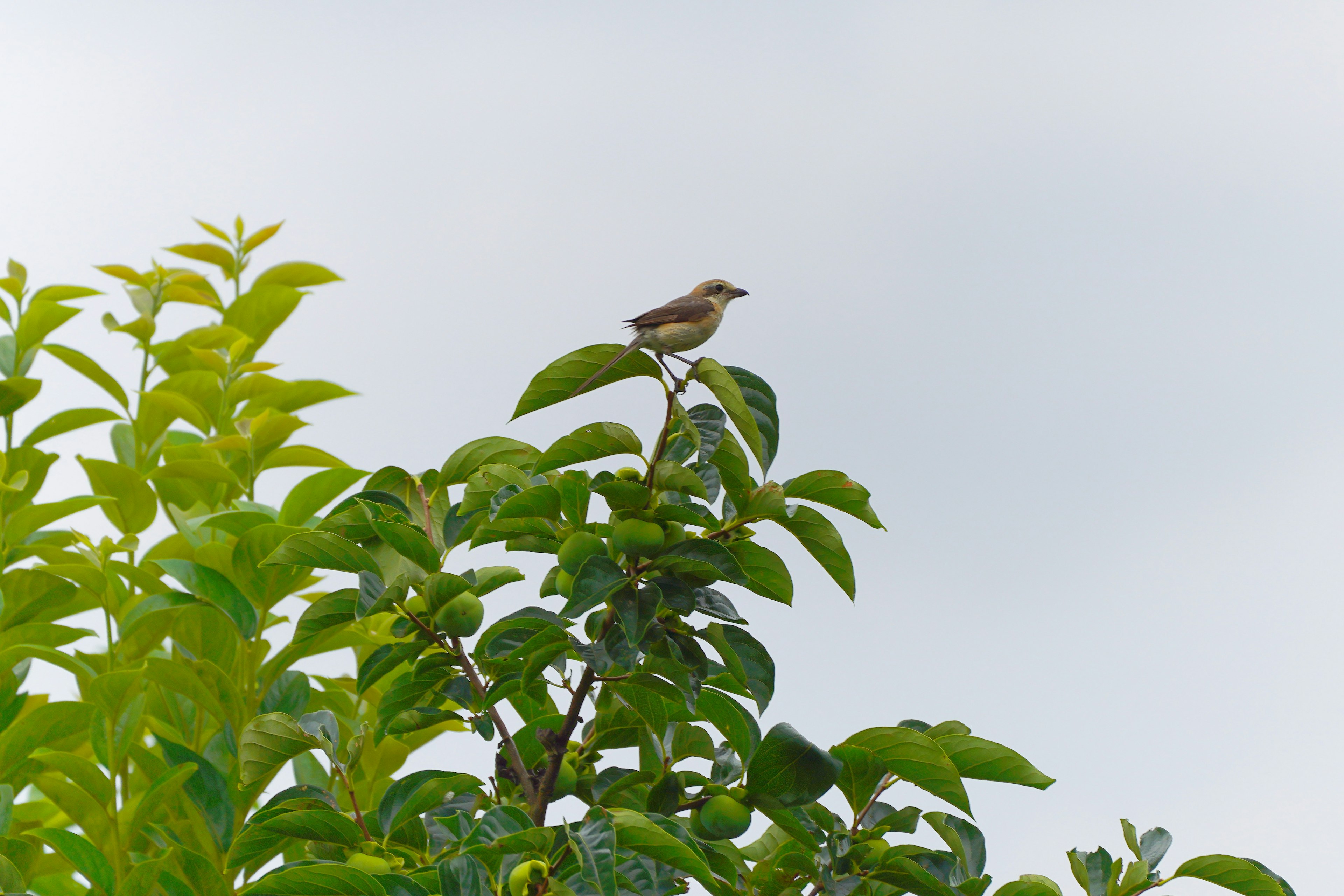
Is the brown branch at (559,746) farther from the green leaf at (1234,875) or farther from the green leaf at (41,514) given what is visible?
the green leaf at (41,514)

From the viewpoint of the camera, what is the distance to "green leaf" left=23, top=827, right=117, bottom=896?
280cm

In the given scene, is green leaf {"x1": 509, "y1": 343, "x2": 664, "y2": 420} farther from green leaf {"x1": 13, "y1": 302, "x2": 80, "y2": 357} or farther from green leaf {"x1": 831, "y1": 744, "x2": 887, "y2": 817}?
green leaf {"x1": 13, "y1": 302, "x2": 80, "y2": 357}

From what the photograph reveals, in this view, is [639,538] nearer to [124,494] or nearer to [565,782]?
[565,782]

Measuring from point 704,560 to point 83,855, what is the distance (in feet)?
6.13

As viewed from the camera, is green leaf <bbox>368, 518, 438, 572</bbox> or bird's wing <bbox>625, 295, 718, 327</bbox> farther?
bird's wing <bbox>625, 295, 718, 327</bbox>

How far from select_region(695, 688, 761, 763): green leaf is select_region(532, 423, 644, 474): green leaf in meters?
0.54

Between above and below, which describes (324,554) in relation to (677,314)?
below

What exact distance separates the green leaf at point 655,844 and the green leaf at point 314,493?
5.60 ft

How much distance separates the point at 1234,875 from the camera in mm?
2402

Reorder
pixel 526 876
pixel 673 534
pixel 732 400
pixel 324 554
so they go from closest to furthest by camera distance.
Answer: pixel 526 876
pixel 732 400
pixel 673 534
pixel 324 554

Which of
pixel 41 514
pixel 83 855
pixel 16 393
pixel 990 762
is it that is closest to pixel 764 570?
pixel 990 762

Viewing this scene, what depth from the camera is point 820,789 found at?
2.27 m

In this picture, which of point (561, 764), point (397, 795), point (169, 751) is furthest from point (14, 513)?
point (561, 764)

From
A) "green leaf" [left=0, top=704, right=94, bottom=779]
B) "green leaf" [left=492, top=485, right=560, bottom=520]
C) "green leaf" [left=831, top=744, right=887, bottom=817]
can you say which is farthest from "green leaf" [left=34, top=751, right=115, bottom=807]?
"green leaf" [left=831, top=744, right=887, bottom=817]
